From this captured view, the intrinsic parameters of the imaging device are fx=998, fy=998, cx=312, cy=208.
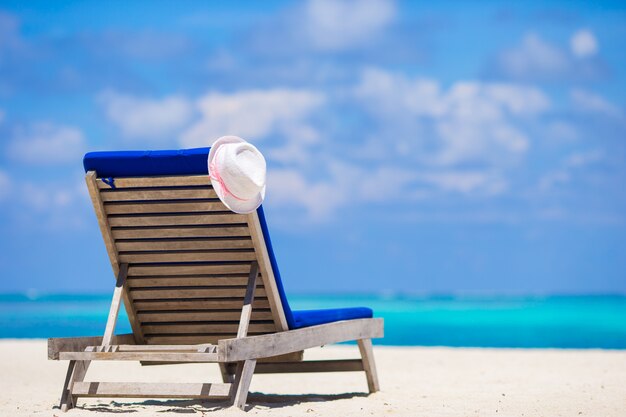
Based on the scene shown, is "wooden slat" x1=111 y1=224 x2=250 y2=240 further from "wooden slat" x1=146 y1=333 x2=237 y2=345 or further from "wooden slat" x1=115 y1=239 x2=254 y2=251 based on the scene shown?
"wooden slat" x1=146 y1=333 x2=237 y2=345

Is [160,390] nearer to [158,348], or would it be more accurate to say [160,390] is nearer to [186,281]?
[158,348]

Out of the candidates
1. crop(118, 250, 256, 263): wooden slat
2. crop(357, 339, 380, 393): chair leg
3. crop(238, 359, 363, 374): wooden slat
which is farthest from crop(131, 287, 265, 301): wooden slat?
crop(357, 339, 380, 393): chair leg

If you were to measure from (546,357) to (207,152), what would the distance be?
7.98m

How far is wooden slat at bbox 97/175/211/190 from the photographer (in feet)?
20.4

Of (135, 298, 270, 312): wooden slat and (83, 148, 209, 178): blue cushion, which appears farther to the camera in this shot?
(135, 298, 270, 312): wooden slat

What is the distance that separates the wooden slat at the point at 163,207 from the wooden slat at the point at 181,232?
14cm

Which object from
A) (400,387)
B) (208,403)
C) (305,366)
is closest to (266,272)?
(305,366)

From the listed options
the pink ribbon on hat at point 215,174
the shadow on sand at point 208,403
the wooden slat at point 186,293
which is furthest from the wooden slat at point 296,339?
the pink ribbon on hat at point 215,174

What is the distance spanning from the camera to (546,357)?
1274 cm

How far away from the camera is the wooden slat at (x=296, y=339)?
6.05 meters

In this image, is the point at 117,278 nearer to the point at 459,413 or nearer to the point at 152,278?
the point at 152,278

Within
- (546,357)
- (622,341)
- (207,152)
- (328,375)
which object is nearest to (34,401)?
(207,152)

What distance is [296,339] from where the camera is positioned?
22.0 feet

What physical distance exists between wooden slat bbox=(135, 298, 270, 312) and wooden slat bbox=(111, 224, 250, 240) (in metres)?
0.53
